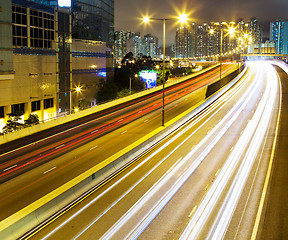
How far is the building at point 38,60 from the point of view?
41.5 m

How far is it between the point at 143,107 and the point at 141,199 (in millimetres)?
30232

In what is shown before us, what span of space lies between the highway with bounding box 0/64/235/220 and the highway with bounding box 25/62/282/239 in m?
2.87

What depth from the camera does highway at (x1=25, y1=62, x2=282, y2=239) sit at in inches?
566

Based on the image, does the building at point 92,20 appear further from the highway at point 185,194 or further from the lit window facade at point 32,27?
the highway at point 185,194

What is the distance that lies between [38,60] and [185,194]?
36614 mm

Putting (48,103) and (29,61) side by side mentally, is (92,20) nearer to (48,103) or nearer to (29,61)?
(48,103)

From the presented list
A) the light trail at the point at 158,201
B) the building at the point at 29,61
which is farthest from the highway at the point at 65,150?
the building at the point at 29,61

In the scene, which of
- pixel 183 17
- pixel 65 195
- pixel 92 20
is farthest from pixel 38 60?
pixel 65 195

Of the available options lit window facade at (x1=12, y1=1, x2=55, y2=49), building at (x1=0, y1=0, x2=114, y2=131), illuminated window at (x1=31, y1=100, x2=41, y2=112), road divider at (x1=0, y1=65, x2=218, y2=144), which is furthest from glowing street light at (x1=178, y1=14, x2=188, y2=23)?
illuminated window at (x1=31, y1=100, x2=41, y2=112)

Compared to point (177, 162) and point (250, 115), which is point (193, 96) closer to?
point (250, 115)

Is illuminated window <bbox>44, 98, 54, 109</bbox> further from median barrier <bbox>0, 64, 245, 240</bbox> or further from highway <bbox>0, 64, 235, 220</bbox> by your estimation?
median barrier <bbox>0, 64, 245, 240</bbox>

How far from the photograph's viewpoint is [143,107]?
47.3 metres

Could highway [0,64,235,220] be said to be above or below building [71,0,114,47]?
below

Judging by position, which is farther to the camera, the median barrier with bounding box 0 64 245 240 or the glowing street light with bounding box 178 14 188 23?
the glowing street light with bounding box 178 14 188 23
